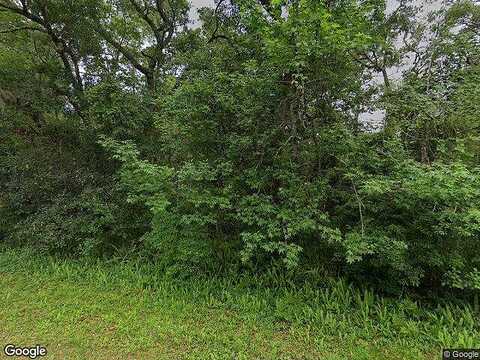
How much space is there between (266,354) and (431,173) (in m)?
A: 2.39

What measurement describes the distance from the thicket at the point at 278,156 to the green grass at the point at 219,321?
1.26 feet

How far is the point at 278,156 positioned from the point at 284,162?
0.39 feet

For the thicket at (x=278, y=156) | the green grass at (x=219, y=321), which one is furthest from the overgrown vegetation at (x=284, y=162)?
the green grass at (x=219, y=321)

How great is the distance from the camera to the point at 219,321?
10.1 ft

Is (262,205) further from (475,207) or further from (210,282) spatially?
(475,207)

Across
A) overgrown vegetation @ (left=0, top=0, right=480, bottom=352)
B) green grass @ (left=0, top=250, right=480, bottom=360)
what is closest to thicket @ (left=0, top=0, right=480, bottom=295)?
overgrown vegetation @ (left=0, top=0, right=480, bottom=352)

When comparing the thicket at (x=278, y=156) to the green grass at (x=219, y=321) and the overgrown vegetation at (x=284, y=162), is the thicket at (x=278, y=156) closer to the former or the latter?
the overgrown vegetation at (x=284, y=162)

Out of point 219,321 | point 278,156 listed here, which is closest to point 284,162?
point 278,156

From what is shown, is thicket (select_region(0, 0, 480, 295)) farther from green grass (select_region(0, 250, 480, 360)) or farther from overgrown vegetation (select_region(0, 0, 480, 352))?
green grass (select_region(0, 250, 480, 360))

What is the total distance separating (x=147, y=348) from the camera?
Result: 2654 millimetres

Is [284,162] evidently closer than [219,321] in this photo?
No

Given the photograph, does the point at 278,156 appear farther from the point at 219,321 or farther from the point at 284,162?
the point at 219,321

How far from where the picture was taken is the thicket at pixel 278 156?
3.01 metres

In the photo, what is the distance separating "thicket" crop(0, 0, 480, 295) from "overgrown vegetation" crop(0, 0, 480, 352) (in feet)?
0.08
